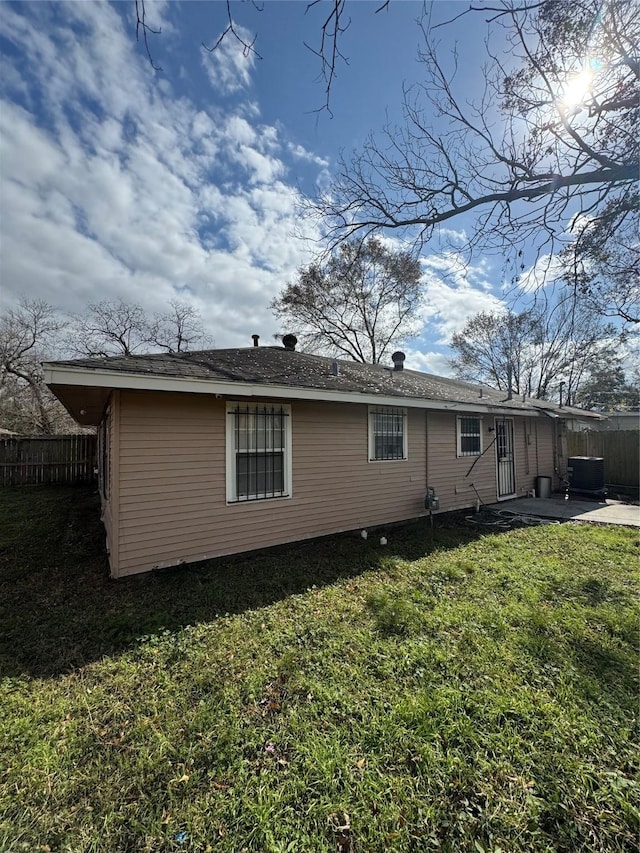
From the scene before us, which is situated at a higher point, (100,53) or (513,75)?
(513,75)

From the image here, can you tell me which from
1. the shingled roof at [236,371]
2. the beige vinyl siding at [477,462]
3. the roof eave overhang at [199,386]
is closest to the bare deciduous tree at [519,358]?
the beige vinyl siding at [477,462]

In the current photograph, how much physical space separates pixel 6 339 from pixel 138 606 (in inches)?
920

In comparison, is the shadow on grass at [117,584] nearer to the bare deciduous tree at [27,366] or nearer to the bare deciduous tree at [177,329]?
the bare deciduous tree at [27,366]

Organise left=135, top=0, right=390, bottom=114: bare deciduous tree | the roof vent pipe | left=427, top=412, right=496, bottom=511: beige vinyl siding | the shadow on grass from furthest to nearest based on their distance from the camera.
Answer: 1. the roof vent pipe
2. left=427, top=412, right=496, bottom=511: beige vinyl siding
3. the shadow on grass
4. left=135, top=0, right=390, bottom=114: bare deciduous tree

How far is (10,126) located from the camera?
4.42 m

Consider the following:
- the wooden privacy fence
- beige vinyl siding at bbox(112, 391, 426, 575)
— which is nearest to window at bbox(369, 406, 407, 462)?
beige vinyl siding at bbox(112, 391, 426, 575)

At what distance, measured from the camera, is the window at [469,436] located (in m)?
8.75

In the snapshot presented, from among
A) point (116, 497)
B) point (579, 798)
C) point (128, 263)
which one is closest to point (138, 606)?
point (116, 497)

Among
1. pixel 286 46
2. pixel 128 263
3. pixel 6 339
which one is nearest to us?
pixel 286 46

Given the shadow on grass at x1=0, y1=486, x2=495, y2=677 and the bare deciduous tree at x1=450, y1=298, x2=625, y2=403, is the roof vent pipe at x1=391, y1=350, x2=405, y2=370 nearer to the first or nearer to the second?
the shadow on grass at x1=0, y1=486, x2=495, y2=677

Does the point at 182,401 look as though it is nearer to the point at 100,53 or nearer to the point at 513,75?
the point at 100,53

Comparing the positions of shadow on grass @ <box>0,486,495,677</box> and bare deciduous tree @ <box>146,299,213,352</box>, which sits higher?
bare deciduous tree @ <box>146,299,213,352</box>

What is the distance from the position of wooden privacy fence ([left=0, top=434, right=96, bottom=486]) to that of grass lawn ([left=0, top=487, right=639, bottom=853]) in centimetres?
990

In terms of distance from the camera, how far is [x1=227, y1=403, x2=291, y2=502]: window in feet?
17.6
